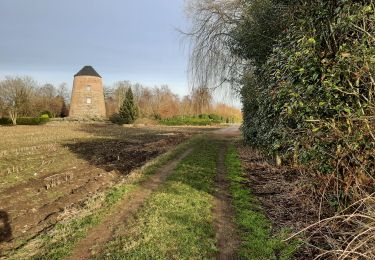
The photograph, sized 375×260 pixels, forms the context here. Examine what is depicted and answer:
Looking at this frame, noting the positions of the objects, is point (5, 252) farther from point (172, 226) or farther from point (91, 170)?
point (91, 170)

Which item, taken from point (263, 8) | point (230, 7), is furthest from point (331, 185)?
point (230, 7)

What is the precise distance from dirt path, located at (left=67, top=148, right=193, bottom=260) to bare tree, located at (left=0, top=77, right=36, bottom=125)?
165 feet

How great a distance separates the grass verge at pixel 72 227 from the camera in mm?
5660

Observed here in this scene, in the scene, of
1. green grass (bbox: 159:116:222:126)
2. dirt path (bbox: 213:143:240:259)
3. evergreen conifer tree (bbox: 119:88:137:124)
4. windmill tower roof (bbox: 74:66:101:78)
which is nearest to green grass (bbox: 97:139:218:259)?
dirt path (bbox: 213:143:240:259)

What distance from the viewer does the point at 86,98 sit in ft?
195

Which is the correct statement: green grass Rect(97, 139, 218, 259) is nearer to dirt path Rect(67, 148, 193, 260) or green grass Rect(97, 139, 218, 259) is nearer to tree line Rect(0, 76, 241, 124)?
dirt path Rect(67, 148, 193, 260)

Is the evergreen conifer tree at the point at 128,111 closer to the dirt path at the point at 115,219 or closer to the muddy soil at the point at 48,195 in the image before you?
the muddy soil at the point at 48,195

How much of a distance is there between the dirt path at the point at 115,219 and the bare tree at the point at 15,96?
50237 mm

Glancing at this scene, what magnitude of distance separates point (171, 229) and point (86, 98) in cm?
5606

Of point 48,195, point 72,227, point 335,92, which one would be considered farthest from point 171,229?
point 48,195

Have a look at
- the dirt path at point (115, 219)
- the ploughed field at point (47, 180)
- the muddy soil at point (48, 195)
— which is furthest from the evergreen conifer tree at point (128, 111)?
the dirt path at point (115, 219)

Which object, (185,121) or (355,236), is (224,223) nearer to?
(355,236)

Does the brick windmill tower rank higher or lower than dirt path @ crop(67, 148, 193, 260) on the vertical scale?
higher

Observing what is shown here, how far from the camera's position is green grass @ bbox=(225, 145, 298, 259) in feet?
17.8
